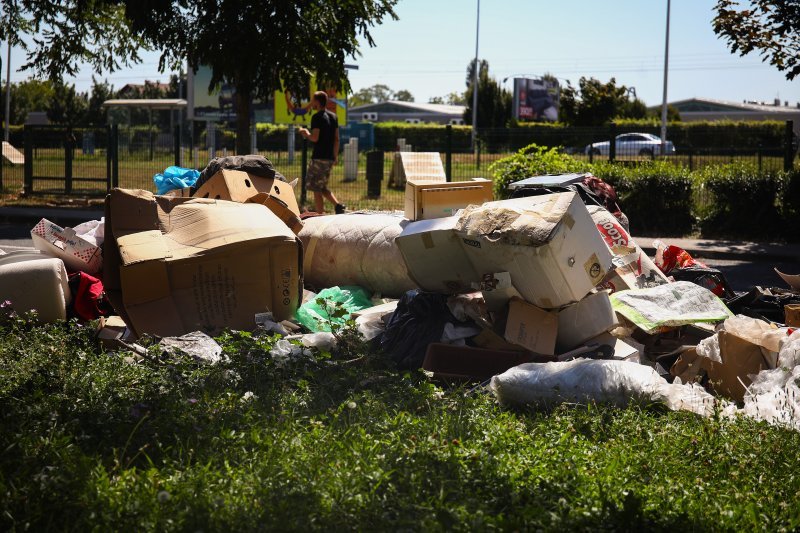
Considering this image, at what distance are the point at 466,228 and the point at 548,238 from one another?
598 millimetres

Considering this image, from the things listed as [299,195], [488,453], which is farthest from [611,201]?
[299,195]

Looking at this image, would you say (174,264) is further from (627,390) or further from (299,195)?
(299,195)

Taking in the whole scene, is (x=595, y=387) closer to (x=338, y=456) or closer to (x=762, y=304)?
(x=338, y=456)

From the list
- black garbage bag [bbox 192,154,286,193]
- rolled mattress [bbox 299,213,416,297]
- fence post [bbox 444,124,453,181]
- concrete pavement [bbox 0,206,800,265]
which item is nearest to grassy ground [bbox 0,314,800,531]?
rolled mattress [bbox 299,213,416,297]

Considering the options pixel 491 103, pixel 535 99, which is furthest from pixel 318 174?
pixel 535 99

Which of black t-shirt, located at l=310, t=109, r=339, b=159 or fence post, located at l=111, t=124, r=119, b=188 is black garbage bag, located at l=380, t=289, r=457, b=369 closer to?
black t-shirt, located at l=310, t=109, r=339, b=159

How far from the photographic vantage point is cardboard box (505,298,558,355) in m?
5.27

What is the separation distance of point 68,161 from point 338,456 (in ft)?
53.6

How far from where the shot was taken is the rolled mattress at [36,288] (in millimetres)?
5867

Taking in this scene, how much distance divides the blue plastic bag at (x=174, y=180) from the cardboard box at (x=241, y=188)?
2.87 ft

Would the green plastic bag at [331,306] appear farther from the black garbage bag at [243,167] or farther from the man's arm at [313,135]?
the man's arm at [313,135]

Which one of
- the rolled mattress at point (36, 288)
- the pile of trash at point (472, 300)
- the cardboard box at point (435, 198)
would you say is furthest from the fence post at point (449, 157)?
the rolled mattress at point (36, 288)

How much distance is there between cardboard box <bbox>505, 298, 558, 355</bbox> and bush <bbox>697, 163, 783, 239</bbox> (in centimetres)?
892

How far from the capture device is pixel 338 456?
3592 millimetres
